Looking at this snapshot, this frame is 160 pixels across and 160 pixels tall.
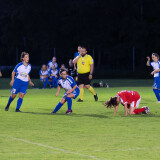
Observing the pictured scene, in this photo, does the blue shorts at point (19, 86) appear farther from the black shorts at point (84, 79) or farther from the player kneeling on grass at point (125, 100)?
the black shorts at point (84, 79)

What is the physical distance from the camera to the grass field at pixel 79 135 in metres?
8.36

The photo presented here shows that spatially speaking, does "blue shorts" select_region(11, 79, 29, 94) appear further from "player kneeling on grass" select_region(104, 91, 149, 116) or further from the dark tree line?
the dark tree line

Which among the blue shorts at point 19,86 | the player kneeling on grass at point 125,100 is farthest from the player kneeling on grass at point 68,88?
the player kneeling on grass at point 125,100

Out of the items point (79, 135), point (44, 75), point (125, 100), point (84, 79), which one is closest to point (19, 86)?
point (125, 100)

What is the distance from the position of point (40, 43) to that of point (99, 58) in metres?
8.69

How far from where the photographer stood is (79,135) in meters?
10.3

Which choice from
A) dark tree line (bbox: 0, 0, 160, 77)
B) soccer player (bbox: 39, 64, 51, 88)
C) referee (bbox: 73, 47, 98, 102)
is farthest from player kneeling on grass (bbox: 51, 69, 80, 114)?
dark tree line (bbox: 0, 0, 160, 77)

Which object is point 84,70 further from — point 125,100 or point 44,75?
point 44,75

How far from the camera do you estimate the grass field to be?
8359mm

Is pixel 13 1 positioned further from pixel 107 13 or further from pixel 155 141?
pixel 155 141

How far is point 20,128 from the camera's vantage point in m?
11.4

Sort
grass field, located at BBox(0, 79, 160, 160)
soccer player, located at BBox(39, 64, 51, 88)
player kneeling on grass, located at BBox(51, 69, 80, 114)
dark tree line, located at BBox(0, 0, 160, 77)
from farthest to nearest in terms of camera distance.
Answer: dark tree line, located at BBox(0, 0, 160, 77), soccer player, located at BBox(39, 64, 51, 88), player kneeling on grass, located at BBox(51, 69, 80, 114), grass field, located at BBox(0, 79, 160, 160)

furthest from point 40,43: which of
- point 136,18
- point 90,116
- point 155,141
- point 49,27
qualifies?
point 155,141

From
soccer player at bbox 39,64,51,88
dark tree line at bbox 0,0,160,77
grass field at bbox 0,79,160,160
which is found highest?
dark tree line at bbox 0,0,160,77
